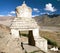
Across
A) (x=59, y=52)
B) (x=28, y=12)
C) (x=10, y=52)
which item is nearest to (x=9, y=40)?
(x=10, y=52)

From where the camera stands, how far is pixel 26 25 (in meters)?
17.6

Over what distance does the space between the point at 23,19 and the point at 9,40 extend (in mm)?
11571

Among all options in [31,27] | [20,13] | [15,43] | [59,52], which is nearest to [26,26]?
[31,27]

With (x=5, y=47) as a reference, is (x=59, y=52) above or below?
below

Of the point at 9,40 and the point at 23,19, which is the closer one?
the point at 9,40

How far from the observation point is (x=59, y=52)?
1980 centimetres

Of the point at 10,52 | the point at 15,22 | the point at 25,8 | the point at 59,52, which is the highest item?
the point at 25,8

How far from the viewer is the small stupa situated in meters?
17.4

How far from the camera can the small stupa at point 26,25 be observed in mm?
17375

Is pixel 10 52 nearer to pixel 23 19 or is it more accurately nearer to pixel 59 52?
pixel 23 19

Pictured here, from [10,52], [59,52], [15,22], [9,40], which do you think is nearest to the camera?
[10,52]

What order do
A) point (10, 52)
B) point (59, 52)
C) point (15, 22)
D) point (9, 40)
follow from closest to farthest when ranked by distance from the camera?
point (10, 52)
point (9, 40)
point (15, 22)
point (59, 52)

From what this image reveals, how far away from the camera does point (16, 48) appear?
607 cm

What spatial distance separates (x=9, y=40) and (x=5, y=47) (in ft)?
1.70
